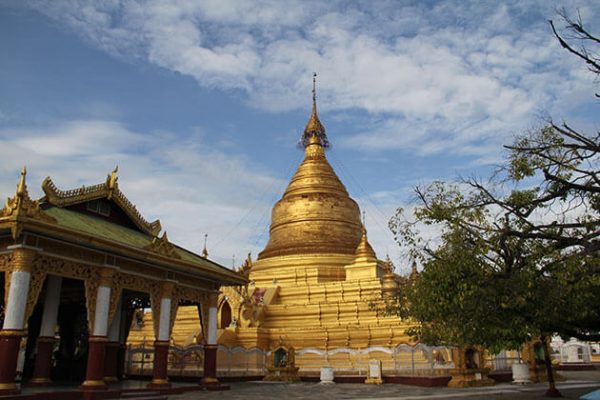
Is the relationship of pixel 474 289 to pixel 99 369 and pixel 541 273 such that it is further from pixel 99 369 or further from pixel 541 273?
pixel 99 369

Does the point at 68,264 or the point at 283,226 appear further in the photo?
the point at 283,226

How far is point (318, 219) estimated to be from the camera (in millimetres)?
45844

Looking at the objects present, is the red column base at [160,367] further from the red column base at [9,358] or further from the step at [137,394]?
the red column base at [9,358]

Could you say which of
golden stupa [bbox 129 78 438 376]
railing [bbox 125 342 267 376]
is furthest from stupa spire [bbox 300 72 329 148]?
railing [bbox 125 342 267 376]

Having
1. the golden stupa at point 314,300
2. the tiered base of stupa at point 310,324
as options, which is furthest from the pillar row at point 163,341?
the tiered base of stupa at point 310,324

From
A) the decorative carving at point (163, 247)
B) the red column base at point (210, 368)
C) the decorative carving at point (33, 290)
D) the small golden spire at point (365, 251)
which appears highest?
Answer: the small golden spire at point (365, 251)

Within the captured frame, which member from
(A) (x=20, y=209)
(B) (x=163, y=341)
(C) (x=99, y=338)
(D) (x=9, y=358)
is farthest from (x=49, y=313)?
(A) (x=20, y=209)

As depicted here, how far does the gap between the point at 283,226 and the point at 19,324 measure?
34.4 metres

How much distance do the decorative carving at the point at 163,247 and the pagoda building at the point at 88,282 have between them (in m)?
0.05

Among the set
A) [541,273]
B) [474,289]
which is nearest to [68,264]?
[474,289]

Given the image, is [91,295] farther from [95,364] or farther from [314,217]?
[314,217]

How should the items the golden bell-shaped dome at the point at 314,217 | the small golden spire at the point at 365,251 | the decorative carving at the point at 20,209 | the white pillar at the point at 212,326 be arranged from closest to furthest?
the decorative carving at the point at 20,209 < the white pillar at the point at 212,326 < the small golden spire at the point at 365,251 < the golden bell-shaped dome at the point at 314,217

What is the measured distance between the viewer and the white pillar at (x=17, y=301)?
43.9 ft

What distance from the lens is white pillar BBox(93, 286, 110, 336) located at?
15.7 meters
